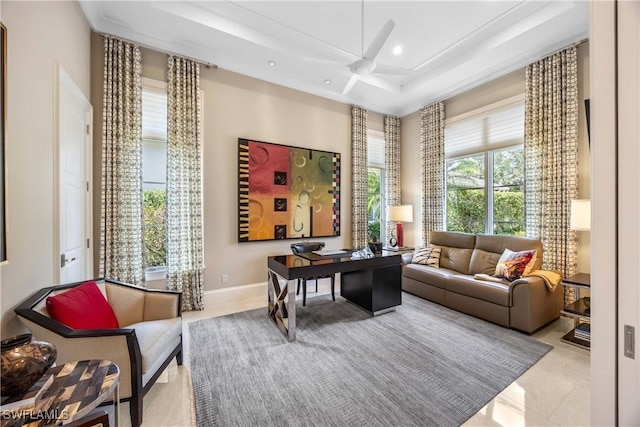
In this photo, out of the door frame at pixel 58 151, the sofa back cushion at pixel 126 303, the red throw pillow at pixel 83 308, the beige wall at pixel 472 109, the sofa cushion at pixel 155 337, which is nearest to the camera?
the red throw pillow at pixel 83 308

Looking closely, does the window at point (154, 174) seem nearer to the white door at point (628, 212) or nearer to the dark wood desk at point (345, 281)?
the dark wood desk at point (345, 281)

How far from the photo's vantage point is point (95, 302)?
5.98ft

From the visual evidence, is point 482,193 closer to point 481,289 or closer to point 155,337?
point 481,289

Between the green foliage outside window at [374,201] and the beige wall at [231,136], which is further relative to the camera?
the green foliage outside window at [374,201]

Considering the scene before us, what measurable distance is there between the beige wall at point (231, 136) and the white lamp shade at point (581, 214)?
11.5 ft

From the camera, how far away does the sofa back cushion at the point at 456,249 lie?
3.90 m

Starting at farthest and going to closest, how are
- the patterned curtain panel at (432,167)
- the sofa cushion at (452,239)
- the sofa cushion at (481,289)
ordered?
1. the patterned curtain panel at (432,167)
2. the sofa cushion at (452,239)
3. the sofa cushion at (481,289)

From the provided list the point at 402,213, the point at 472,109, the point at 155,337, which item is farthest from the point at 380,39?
the point at 155,337

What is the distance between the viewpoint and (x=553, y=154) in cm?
325

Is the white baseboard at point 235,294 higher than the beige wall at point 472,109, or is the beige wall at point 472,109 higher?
the beige wall at point 472,109

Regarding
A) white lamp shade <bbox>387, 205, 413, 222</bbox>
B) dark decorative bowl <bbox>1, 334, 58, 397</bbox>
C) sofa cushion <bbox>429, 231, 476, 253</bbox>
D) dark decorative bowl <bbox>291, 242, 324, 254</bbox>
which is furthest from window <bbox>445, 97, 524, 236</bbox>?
dark decorative bowl <bbox>1, 334, 58, 397</bbox>

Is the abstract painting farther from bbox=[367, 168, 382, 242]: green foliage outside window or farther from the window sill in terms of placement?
the window sill

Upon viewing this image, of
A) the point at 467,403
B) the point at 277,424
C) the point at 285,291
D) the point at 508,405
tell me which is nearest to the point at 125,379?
the point at 277,424

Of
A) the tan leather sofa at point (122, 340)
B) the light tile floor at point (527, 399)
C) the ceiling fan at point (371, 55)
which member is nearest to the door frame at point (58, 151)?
the tan leather sofa at point (122, 340)
